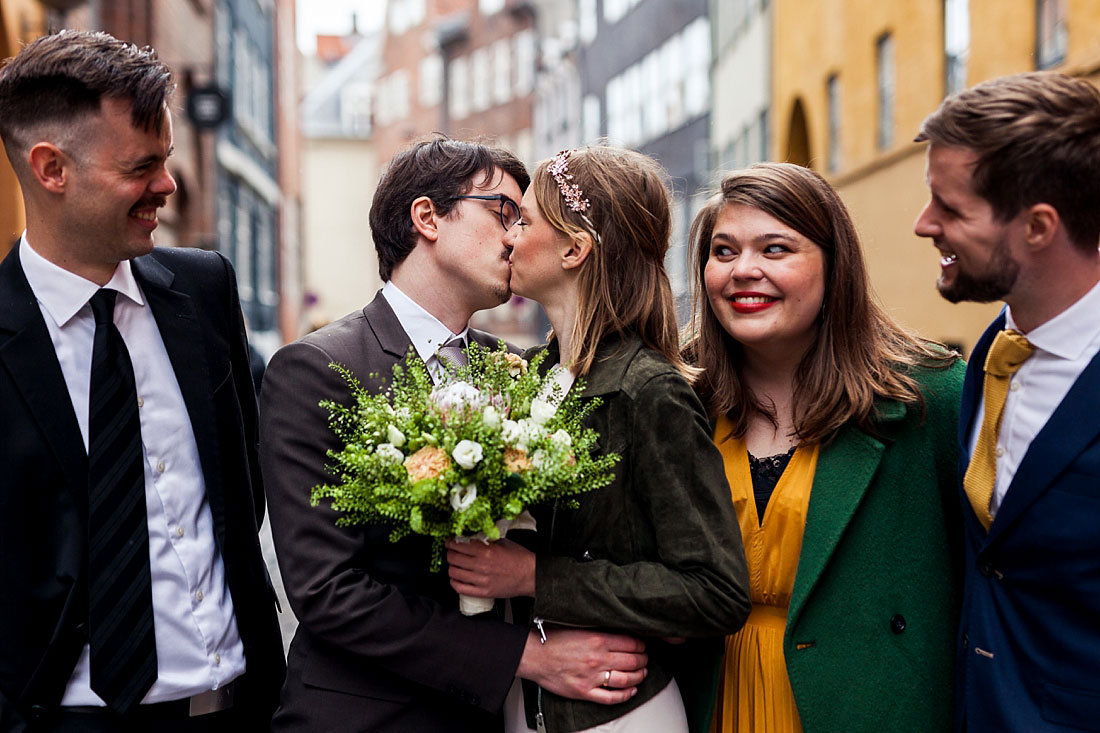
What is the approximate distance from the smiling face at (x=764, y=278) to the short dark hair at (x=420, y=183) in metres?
0.67

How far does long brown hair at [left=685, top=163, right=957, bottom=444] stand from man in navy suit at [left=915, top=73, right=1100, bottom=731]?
479 millimetres

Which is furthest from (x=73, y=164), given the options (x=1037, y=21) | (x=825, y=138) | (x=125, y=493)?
(x=825, y=138)

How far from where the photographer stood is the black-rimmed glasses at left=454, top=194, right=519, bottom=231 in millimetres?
3500

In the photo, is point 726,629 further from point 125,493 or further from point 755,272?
point 125,493

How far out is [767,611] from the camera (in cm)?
328

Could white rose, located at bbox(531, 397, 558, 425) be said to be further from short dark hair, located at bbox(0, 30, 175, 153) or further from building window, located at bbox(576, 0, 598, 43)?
building window, located at bbox(576, 0, 598, 43)

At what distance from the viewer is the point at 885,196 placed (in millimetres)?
16234

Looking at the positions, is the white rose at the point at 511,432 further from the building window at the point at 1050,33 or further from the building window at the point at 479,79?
the building window at the point at 479,79

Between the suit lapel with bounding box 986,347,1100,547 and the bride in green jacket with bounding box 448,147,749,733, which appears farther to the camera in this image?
the bride in green jacket with bounding box 448,147,749,733

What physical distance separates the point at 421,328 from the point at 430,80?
60728mm

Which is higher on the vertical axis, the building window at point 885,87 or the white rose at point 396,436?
the building window at point 885,87

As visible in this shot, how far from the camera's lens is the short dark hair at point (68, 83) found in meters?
3.03

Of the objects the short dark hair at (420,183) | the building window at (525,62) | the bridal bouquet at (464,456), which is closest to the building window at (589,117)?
the building window at (525,62)

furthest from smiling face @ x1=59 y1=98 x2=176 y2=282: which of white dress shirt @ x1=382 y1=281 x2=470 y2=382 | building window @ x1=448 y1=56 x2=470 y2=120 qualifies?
building window @ x1=448 y1=56 x2=470 y2=120
